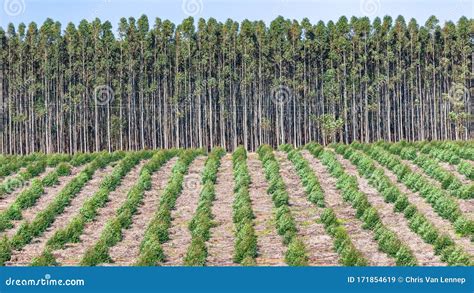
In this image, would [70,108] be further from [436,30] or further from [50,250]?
[50,250]

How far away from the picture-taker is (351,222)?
803 inches

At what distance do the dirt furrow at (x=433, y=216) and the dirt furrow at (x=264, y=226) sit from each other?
11.8 ft

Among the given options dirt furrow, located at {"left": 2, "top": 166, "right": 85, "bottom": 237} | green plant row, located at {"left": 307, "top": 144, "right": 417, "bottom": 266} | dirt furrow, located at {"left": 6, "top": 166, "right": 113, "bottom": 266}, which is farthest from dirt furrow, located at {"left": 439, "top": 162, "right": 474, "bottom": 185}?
dirt furrow, located at {"left": 2, "top": 166, "right": 85, "bottom": 237}

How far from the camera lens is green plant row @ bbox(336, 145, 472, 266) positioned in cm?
1680

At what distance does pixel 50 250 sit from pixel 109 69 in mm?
53179

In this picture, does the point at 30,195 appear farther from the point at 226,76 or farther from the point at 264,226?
the point at 226,76

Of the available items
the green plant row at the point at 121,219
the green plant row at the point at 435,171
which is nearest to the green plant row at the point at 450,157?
the green plant row at the point at 435,171

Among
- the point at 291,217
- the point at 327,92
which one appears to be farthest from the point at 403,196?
the point at 327,92

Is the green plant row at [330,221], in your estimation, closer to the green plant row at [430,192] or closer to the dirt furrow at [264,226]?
the dirt furrow at [264,226]

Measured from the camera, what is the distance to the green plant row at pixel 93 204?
760 inches

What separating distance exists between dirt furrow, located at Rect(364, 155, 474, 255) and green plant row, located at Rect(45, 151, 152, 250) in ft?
26.1

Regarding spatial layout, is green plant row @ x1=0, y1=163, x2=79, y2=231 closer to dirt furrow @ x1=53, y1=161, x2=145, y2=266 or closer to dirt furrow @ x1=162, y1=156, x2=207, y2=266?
dirt furrow @ x1=53, y1=161, x2=145, y2=266

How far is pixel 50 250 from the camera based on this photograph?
18406 mm

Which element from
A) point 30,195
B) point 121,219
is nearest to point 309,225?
point 121,219
